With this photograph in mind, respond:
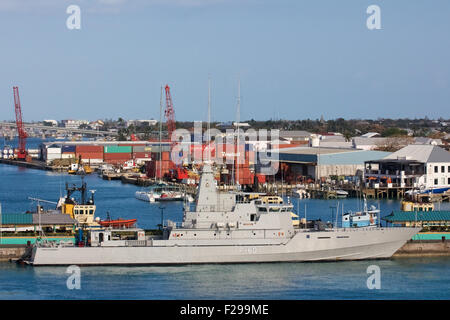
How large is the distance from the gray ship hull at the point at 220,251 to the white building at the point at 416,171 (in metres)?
22.0

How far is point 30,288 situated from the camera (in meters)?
20.7

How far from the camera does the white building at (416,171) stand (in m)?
46.2

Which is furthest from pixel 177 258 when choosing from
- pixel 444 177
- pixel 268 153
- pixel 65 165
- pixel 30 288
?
pixel 65 165

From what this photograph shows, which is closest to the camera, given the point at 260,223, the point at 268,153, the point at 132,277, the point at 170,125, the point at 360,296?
the point at 360,296

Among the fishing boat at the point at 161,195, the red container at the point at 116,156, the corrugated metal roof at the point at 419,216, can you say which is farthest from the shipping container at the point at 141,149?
the corrugated metal roof at the point at 419,216

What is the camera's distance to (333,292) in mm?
20359

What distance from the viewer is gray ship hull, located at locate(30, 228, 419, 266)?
2308 cm

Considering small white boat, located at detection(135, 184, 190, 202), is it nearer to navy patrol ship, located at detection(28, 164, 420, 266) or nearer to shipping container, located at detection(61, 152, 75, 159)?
navy patrol ship, located at detection(28, 164, 420, 266)

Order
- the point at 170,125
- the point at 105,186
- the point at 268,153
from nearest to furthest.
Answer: the point at 105,186
the point at 268,153
the point at 170,125

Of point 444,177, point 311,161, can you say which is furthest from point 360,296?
point 311,161
